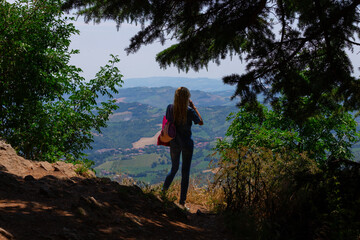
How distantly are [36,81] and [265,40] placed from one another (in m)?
4.79

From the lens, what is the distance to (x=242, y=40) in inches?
236

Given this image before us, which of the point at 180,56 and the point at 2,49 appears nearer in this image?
the point at 180,56

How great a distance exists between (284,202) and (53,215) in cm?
262

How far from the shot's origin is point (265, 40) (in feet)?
18.6

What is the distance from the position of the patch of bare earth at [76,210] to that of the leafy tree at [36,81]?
1714 mm

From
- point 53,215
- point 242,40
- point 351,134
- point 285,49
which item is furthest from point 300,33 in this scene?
point 351,134

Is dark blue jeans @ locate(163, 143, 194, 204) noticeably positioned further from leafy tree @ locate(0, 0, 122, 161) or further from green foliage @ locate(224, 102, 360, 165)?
green foliage @ locate(224, 102, 360, 165)

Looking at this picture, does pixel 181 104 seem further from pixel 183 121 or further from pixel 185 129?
pixel 185 129

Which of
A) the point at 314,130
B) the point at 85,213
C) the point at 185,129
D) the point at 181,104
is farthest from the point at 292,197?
the point at 314,130

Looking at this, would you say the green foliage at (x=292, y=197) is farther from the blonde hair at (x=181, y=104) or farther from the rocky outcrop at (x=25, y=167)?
the rocky outcrop at (x=25, y=167)

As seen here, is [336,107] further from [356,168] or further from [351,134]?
[351,134]

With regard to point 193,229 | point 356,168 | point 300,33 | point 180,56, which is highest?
point 300,33

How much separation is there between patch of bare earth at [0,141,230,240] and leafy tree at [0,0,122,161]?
171 cm

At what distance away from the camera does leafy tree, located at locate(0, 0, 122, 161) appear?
645 centimetres
